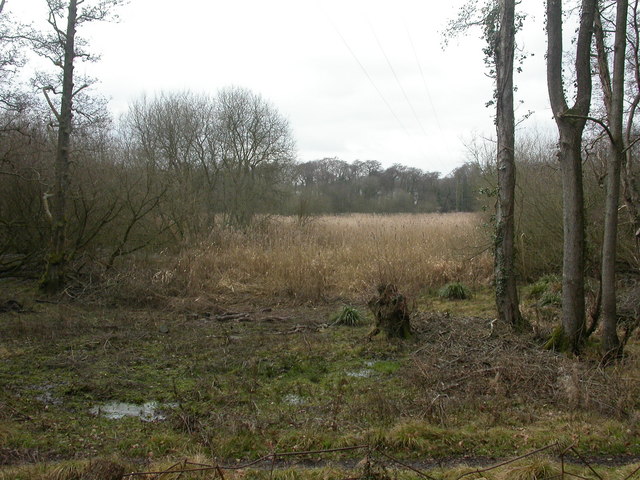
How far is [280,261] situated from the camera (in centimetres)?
1397

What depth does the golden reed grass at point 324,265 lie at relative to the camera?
13.0 m

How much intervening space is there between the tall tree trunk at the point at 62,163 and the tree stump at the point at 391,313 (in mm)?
7859

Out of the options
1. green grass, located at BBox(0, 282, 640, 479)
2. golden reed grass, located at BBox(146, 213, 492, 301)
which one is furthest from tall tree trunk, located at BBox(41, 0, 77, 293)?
green grass, located at BBox(0, 282, 640, 479)

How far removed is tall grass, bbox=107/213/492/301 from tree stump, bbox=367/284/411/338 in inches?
149

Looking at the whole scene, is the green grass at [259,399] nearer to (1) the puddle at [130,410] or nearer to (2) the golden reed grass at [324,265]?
(1) the puddle at [130,410]

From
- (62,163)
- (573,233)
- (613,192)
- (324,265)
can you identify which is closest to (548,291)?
(324,265)

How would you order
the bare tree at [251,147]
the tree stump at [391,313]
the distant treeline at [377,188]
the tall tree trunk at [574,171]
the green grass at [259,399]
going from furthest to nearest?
the distant treeline at [377,188], the bare tree at [251,147], the tree stump at [391,313], the tall tree trunk at [574,171], the green grass at [259,399]

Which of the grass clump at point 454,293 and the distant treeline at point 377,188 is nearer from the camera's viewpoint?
the grass clump at point 454,293

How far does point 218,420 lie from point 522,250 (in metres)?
10.8

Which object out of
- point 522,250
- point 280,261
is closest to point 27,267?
point 280,261

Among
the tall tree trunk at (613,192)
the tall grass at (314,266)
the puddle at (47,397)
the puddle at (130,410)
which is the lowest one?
the puddle at (130,410)

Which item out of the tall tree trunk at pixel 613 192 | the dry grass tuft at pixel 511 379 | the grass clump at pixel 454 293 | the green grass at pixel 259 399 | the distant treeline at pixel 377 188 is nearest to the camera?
the green grass at pixel 259 399

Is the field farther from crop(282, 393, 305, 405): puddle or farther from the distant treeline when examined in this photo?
the distant treeline

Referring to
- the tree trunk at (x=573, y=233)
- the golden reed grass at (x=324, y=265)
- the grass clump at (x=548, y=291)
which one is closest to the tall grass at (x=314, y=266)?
the golden reed grass at (x=324, y=265)
